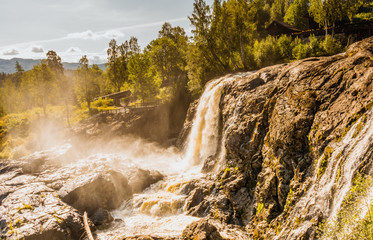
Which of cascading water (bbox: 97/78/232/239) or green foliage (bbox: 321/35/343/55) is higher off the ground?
green foliage (bbox: 321/35/343/55)

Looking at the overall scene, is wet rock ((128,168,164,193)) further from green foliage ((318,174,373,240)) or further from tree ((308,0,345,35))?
tree ((308,0,345,35))

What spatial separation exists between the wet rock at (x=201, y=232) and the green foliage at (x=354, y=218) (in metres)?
5.96

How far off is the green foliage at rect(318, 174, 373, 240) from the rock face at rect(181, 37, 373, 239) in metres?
0.68

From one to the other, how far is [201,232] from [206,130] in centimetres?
1439

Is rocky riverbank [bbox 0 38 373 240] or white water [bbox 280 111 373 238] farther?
rocky riverbank [bbox 0 38 373 240]

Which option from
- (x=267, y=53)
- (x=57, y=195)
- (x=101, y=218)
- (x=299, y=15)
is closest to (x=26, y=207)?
(x=57, y=195)

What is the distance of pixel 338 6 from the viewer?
30047mm

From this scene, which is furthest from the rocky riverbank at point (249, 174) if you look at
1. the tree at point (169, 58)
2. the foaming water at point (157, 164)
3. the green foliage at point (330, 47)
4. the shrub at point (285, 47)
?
the tree at point (169, 58)

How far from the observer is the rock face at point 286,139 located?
34.9 feet

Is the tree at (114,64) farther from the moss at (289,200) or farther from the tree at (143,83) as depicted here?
the moss at (289,200)

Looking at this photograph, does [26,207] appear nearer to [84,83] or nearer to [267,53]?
[84,83]

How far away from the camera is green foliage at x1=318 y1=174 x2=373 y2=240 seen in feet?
22.7

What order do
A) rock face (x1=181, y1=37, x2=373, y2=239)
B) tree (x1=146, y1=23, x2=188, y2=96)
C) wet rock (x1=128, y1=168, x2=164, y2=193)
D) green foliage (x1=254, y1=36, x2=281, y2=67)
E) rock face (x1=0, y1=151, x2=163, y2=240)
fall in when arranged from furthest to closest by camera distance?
1. tree (x1=146, y1=23, x2=188, y2=96)
2. green foliage (x1=254, y1=36, x2=281, y2=67)
3. wet rock (x1=128, y1=168, x2=164, y2=193)
4. rock face (x1=0, y1=151, x2=163, y2=240)
5. rock face (x1=181, y1=37, x2=373, y2=239)

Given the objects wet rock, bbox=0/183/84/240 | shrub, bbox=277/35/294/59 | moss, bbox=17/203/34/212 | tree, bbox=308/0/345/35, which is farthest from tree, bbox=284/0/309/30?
moss, bbox=17/203/34/212
